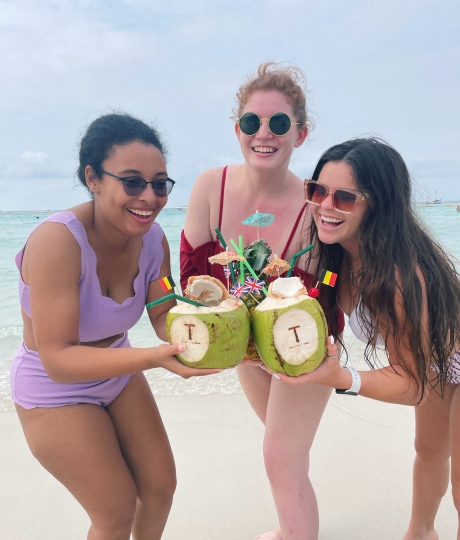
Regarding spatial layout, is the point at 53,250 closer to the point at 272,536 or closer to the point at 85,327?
the point at 85,327

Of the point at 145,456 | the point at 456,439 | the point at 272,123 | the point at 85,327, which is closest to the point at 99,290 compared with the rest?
the point at 85,327

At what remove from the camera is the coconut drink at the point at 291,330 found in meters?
1.38

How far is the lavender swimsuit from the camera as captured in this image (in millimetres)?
1786

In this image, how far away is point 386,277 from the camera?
169cm

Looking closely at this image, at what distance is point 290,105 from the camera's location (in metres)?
2.18

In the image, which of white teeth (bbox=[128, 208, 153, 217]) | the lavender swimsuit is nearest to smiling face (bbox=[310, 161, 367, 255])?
white teeth (bbox=[128, 208, 153, 217])

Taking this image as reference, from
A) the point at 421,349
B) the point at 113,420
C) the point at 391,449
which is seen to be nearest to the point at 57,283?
the point at 113,420

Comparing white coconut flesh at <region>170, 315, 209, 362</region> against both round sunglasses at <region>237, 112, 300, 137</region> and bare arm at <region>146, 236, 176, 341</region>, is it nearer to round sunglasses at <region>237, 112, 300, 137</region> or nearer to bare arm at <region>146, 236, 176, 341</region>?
bare arm at <region>146, 236, 176, 341</region>

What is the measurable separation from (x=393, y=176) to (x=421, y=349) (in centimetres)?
68

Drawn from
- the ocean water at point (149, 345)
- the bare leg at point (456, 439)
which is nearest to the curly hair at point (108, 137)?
the ocean water at point (149, 345)

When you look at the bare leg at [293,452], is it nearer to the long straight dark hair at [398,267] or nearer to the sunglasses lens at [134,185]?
the long straight dark hair at [398,267]

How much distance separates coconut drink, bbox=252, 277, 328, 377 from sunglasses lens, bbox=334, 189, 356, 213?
47 cm

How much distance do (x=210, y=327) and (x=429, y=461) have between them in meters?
1.65

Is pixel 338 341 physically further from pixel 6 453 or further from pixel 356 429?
pixel 6 453
